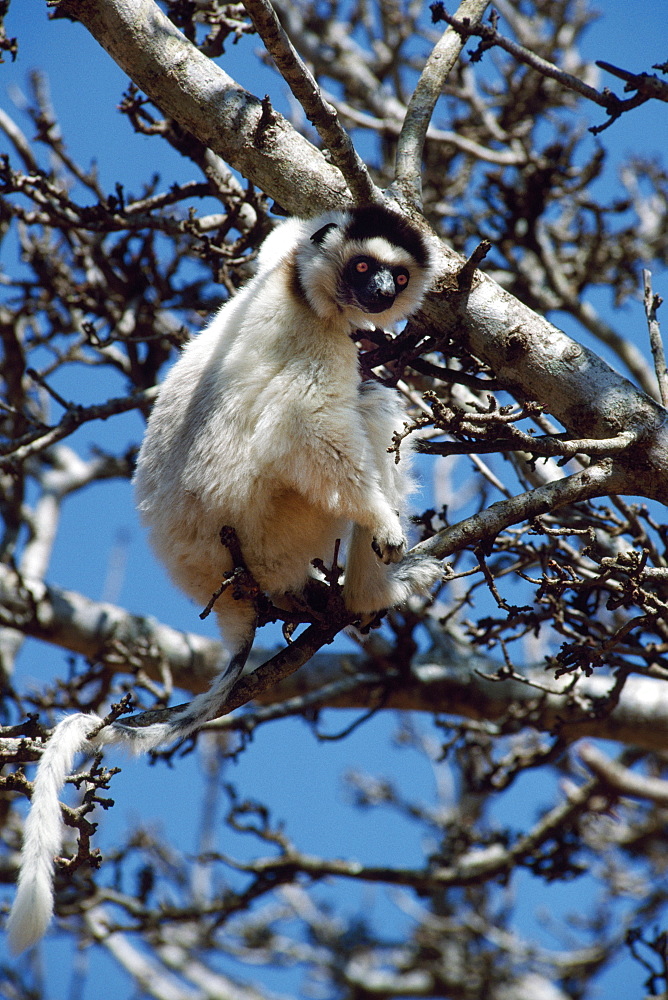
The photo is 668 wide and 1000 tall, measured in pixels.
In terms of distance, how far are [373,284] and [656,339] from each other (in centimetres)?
133

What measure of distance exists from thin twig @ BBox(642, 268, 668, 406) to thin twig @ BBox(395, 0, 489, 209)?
3.85 feet

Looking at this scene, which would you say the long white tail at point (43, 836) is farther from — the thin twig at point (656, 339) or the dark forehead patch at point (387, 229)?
the thin twig at point (656, 339)

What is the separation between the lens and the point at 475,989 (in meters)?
8.99

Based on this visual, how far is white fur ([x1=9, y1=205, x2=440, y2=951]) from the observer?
153 inches

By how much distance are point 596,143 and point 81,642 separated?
6.10m

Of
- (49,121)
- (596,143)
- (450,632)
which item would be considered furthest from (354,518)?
(596,143)

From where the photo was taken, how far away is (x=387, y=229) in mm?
4207

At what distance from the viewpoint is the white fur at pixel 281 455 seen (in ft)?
12.7

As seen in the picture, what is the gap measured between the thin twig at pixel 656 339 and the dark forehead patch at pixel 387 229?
109 centimetres

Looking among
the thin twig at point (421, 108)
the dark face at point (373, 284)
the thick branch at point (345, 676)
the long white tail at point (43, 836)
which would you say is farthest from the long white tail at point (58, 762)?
the thin twig at point (421, 108)

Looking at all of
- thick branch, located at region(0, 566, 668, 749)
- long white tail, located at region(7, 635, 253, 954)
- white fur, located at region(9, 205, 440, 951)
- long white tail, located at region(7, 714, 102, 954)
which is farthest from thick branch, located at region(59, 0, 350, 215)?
thick branch, located at region(0, 566, 668, 749)

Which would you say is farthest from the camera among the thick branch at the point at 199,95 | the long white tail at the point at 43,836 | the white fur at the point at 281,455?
the thick branch at the point at 199,95

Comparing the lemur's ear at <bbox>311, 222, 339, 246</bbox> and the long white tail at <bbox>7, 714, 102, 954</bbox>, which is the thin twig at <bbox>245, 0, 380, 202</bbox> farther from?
the long white tail at <bbox>7, 714, 102, 954</bbox>

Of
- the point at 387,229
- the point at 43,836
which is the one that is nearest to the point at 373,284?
the point at 387,229
